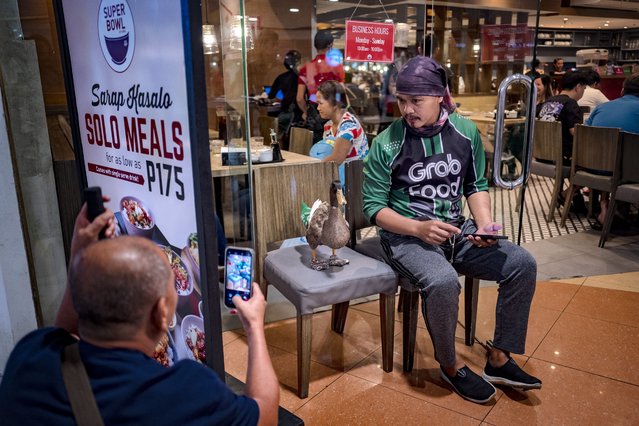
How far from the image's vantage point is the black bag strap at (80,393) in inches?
36.5

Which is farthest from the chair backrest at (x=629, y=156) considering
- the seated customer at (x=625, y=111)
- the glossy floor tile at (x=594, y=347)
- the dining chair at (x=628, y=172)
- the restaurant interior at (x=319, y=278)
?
the glossy floor tile at (x=594, y=347)

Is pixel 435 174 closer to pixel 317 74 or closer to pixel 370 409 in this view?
pixel 370 409

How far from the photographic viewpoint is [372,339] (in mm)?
2896

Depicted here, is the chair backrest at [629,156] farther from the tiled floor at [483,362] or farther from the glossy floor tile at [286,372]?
the glossy floor tile at [286,372]

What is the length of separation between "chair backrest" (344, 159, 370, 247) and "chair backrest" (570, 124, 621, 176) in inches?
103

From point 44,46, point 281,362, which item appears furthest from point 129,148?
point 281,362

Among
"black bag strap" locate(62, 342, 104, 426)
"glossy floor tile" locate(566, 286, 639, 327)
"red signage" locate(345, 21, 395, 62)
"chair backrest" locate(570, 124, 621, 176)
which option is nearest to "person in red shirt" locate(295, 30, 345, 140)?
"red signage" locate(345, 21, 395, 62)

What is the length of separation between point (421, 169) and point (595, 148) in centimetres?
289

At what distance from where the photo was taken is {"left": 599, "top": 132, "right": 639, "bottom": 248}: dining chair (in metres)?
4.16

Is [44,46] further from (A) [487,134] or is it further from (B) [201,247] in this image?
(A) [487,134]

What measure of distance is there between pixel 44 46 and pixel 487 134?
5178mm

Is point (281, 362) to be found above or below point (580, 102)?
below

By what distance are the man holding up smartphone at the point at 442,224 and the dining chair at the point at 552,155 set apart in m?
2.77

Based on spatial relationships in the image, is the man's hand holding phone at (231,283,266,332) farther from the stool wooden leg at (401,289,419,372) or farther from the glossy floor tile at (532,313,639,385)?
the glossy floor tile at (532,313,639,385)
